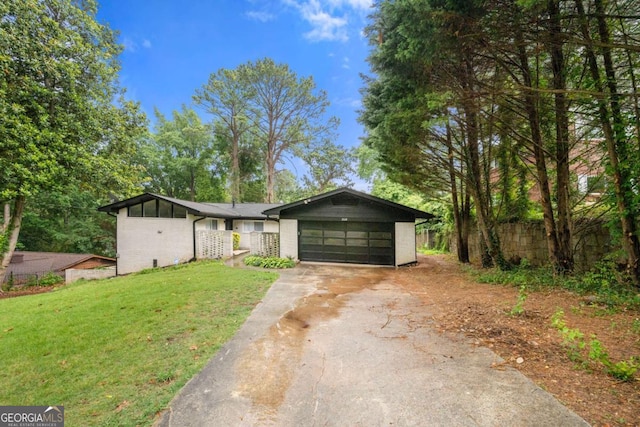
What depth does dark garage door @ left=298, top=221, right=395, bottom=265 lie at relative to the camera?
11281 mm

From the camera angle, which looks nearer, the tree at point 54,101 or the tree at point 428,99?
the tree at point 428,99

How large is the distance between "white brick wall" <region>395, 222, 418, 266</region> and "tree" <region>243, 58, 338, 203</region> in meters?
15.6

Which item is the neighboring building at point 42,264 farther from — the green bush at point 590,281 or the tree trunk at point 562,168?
the tree trunk at point 562,168

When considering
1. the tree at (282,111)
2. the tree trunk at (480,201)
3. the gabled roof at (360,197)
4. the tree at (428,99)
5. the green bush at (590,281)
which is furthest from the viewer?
the tree at (282,111)

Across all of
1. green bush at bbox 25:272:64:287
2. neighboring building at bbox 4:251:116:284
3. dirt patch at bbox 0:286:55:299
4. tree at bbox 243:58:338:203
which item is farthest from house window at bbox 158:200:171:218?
tree at bbox 243:58:338:203

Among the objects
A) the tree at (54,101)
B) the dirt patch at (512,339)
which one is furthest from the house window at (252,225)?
the dirt patch at (512,339)

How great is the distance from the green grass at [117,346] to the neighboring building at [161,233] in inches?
250

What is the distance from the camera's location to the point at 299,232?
1196cm

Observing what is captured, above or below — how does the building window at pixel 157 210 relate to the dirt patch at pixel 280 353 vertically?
above

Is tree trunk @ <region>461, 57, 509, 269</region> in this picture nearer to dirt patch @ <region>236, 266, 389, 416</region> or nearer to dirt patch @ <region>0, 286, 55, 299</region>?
dirt patch @ <region>236, 266, 389, 416</region>

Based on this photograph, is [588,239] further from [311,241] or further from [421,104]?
[311,241]

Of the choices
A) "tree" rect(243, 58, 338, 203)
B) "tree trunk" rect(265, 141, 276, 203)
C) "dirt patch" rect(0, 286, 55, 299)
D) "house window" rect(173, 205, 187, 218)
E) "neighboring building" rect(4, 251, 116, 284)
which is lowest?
"dirt patch" rect(0, 286, 55, 299)

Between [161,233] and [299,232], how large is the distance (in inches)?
291

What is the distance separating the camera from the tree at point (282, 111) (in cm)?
2250
